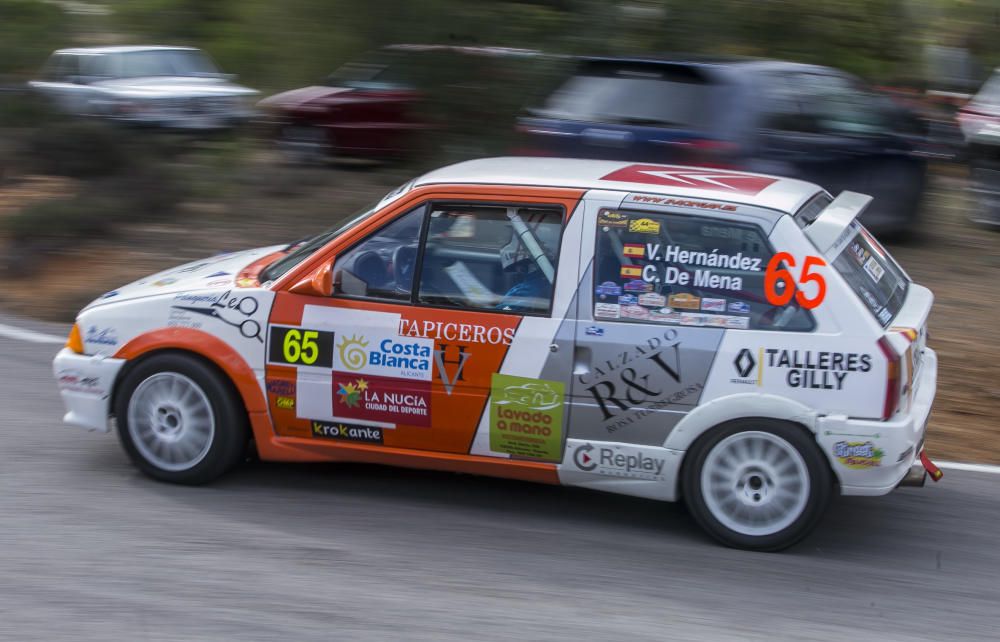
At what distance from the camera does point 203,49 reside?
15.3 m

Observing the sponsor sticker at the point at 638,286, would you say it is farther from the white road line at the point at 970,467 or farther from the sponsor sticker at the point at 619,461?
the white road line at the point at 970,467

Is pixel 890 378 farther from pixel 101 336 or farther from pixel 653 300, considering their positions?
pixel 101 336

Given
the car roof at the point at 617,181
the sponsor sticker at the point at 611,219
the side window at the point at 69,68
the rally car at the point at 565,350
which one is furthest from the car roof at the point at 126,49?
the sponsor sticker at the point at 611,219

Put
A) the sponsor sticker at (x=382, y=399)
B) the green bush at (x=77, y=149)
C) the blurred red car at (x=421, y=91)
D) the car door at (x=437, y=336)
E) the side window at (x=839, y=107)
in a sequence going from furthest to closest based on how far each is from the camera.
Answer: the green bush at (x=77, y=149), the blurred red car at (x=421, y=91), the side window at (x=839, y=107), the sponsor sticker at (x=382, y=399), the car door at (x=437, y=336)

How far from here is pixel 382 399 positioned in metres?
5.42

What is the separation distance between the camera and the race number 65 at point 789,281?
5020mm

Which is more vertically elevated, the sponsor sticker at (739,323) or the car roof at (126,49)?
the car roof at (126,49)

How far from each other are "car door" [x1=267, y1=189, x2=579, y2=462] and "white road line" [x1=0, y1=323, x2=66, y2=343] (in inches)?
150

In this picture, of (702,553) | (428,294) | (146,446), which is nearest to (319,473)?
(146,446)

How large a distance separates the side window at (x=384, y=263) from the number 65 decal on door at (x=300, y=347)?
0.24 meters

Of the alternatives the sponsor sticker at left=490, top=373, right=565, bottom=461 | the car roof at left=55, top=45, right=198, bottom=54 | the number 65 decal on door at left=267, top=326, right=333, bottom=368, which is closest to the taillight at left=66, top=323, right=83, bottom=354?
the number 65 decal on door at left=267, top=326, right=333, bottom=368

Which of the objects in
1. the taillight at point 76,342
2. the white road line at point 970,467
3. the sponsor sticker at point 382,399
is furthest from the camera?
the white road line at point 970,467

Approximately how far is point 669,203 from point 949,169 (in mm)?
9079

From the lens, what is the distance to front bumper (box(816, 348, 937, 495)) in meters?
4.97
